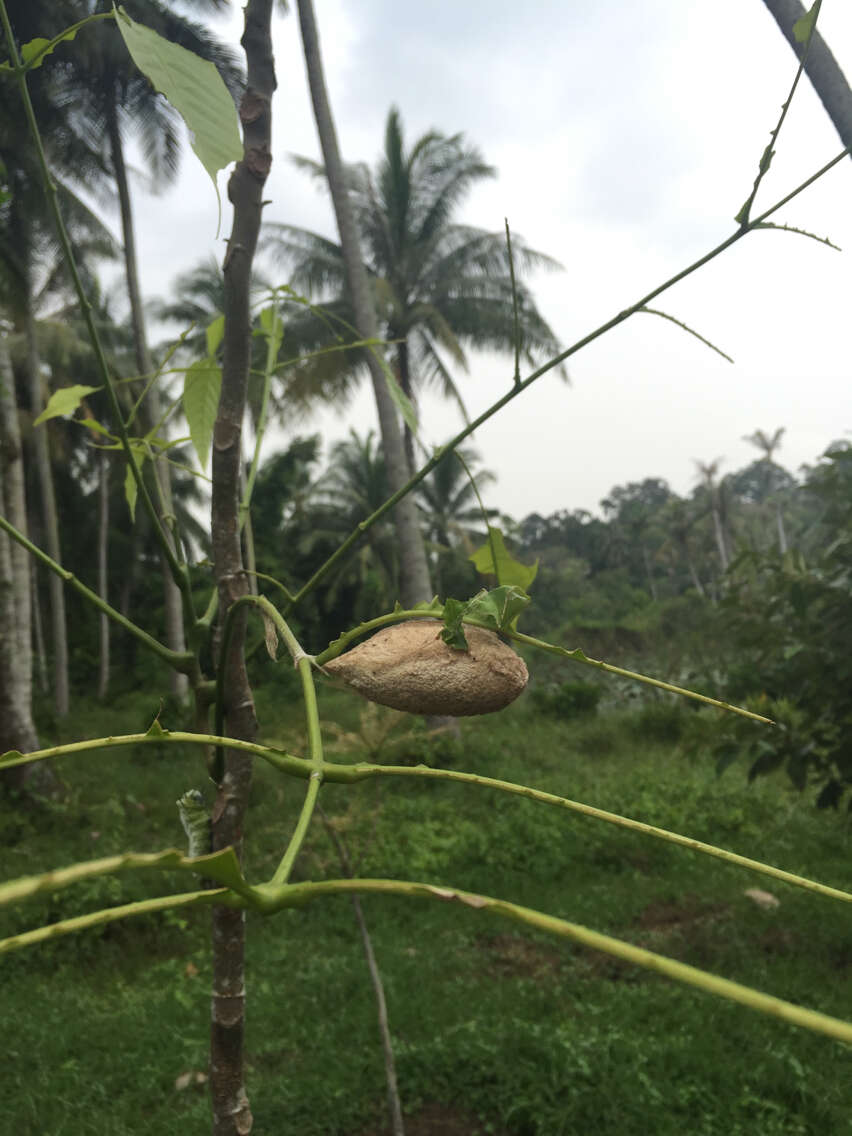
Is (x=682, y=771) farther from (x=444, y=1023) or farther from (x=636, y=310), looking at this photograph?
(x=636, y=310)

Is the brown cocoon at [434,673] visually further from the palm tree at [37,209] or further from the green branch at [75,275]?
the palm tree at [37,209]

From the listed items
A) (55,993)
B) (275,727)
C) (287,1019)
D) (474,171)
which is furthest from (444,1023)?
(474,171)

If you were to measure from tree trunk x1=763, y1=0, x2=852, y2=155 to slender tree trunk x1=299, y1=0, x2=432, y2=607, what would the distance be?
4374mm

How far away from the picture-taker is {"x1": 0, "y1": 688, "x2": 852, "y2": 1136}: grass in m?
2.35

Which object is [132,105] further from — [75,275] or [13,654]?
[75,275]

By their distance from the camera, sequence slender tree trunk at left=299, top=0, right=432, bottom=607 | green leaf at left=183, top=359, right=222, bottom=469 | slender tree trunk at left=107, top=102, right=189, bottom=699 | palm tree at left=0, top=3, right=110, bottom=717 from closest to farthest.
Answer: green leaf at left=183, top=359, right=222, bottom=469, slender tree trunk at left=299, top=0, right=432, bottom=607, palm tree at left=0, top=3, right=110, bottom=717, slender tree trunk at left=107, top=102, right=189, bottom=699

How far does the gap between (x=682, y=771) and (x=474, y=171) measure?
9014 mm

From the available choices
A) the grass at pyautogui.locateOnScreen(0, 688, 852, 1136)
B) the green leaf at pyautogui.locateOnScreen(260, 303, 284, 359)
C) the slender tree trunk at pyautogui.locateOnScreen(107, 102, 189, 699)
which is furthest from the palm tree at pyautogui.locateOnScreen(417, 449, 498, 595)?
the green leaf at pyautogui.locateOnScreen(260, 303, 284, 359)

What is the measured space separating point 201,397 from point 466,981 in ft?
10.2

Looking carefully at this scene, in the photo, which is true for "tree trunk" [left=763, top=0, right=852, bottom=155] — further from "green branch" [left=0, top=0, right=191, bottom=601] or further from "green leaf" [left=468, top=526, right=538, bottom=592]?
"green branch" [left=0, top=0, right=191, bottom=601]

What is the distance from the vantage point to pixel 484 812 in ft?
18.5

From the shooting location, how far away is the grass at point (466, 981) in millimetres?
2348

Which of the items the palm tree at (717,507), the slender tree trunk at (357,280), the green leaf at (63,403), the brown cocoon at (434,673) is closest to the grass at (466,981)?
the green leaf at (63,403)

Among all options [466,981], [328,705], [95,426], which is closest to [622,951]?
[95,426]
